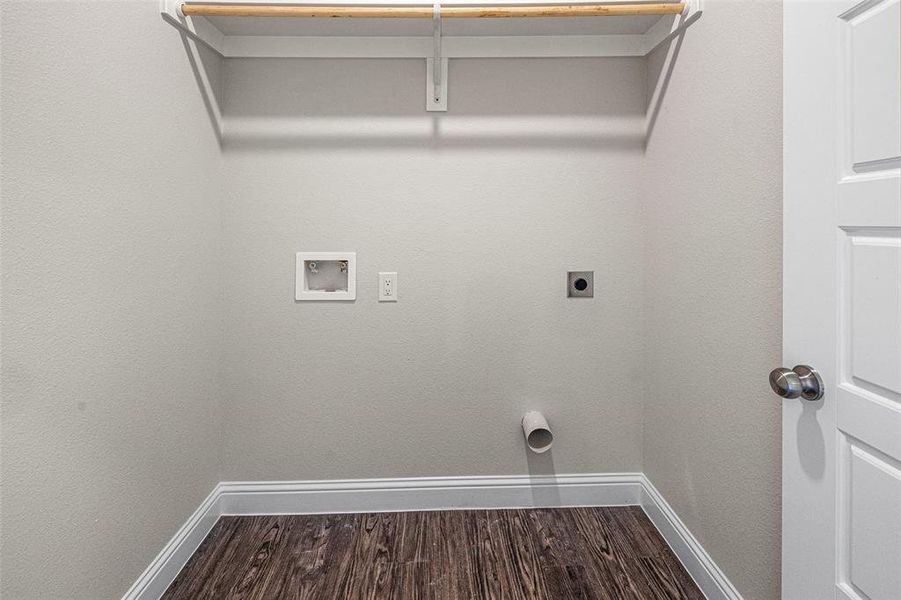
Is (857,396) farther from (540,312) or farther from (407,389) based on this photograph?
(407,389)

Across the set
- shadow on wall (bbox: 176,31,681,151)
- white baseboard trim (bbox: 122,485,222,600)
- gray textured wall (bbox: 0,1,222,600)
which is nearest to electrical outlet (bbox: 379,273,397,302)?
shadow on wall (bbox: 176,31,681,151)

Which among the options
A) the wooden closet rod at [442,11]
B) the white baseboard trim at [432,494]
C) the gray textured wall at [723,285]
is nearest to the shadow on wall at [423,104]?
the gray textured wall at [723,285]

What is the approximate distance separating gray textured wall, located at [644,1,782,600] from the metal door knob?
0.67 ft

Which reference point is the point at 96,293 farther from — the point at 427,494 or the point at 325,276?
the point at 427,494

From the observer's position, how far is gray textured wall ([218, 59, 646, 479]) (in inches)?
72.4

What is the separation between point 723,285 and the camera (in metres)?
1.35

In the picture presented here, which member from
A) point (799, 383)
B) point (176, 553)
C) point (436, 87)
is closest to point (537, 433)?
point (799, 383)

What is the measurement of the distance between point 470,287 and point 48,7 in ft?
4.73

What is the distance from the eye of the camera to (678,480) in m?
1.64

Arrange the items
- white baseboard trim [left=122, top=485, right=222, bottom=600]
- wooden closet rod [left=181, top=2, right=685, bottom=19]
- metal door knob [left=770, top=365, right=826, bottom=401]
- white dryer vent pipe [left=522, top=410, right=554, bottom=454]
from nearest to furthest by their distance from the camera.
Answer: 1. metal door knob [left=770, top=365, right=826, bottom=401]
2. white baseboard trim [left=122, top=485, right=222, bottom=600]
3. wooden closet rod [left=181, top=2, right=685, bottom=19]
4. white dryer vent pipe [left=522, top=410, right=554, bottom=454]

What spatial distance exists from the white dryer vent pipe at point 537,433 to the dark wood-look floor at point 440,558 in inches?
12.1

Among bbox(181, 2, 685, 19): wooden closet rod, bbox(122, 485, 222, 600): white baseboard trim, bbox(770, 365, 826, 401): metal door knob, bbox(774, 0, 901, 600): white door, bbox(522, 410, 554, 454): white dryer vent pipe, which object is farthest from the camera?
bbox(522, 410, 554, 454): white dryer vent pipe

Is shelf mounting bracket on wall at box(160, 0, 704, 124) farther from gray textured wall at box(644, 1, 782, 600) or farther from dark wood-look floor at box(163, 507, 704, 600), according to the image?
dark wood-look floor at box(163, 507, 704, 600)

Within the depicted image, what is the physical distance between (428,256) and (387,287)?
21 cm
